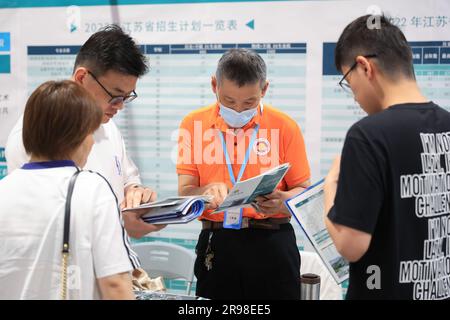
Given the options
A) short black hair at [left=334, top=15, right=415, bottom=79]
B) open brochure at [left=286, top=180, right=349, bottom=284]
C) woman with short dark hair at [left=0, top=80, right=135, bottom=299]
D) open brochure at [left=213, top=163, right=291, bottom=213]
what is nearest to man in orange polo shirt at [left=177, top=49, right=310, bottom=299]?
open brochure at [left=213, top=163, right=291, bottom=213]

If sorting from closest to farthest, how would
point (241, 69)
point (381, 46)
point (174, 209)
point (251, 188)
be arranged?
point (381, 46)
point (174, 209)
point (251, 188)
point (241, 69)

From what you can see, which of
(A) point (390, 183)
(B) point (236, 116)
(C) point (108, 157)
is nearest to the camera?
(A) point (390, 183)

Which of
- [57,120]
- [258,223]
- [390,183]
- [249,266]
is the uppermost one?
[57,120]

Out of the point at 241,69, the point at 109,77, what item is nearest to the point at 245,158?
the point at 241,69

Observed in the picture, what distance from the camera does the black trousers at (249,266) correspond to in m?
2.57

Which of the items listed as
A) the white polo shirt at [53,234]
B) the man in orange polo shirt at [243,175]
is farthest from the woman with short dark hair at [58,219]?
the man in orange polo shirt at [243,175]

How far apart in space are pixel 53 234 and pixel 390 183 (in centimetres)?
93

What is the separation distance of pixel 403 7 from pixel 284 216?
1651 mm

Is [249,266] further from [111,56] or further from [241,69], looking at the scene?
[111,56]

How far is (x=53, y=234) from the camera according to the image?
144cm

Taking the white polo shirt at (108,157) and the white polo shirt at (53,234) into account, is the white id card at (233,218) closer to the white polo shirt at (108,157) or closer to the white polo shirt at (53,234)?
the white polo shirt at (108,157)

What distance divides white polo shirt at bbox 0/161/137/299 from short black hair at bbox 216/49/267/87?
3.83 feet

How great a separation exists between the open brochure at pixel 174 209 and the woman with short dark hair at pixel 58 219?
413mm

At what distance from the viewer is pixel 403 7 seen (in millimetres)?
3377
